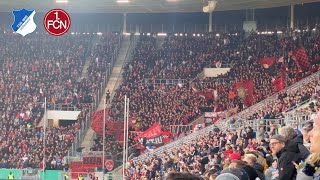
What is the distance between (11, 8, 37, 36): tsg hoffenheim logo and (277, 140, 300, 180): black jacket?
37.0m

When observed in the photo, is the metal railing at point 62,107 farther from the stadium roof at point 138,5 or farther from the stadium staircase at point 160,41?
the stadium staircase at point 160,41

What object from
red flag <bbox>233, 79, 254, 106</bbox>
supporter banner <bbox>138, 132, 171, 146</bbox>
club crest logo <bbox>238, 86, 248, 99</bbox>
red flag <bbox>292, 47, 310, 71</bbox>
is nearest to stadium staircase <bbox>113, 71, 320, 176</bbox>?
supporter banner <bbox>138, 132, 171, 146</bbox>

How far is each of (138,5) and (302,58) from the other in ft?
37.2

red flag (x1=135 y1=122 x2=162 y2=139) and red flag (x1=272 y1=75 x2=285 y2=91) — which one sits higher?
red flag (x1=272 y1=75 x2=285 y2=91)

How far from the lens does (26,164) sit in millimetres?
36375

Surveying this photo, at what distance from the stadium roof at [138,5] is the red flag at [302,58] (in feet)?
12.6

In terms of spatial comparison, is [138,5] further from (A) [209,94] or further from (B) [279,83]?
(B) [279,83]

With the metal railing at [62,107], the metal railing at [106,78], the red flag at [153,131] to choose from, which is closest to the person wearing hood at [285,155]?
the red flag at [153,131]

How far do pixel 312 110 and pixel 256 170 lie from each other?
55.1ft

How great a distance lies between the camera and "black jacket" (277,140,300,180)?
23.0 ft

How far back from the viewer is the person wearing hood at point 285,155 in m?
7.02

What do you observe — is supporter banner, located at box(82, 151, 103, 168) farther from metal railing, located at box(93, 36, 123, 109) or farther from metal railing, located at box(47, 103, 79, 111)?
metal railing, located at box(93, 36, 123, 109)

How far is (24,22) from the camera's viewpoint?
43.4 meters

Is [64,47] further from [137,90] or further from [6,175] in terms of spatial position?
[6,175]
